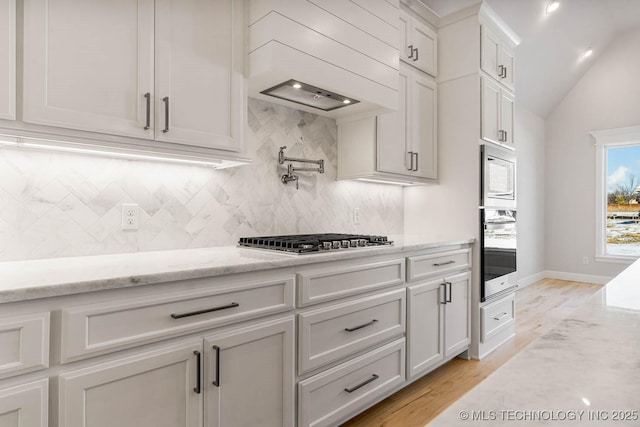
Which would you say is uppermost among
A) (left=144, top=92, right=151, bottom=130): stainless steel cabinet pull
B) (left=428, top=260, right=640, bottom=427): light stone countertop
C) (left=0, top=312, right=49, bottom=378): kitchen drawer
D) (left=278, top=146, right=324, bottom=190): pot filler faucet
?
(left=144, top=92, right=151, bottom=130): stainless steel cabinet pull

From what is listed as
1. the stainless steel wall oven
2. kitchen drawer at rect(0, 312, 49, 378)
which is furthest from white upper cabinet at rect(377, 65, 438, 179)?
kitchen drawer at rect(0, 312, 49, 378)

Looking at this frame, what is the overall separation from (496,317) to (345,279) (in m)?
1.93

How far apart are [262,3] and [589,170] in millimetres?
6153

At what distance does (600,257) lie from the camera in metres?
6.00

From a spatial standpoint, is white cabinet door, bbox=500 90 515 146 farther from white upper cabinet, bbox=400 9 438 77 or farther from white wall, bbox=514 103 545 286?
white wall, bbox=514 103 545 286

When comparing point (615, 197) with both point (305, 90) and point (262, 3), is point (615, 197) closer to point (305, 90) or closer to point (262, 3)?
point (305, 90)

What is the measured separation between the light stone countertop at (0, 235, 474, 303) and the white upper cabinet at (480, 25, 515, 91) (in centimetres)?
204

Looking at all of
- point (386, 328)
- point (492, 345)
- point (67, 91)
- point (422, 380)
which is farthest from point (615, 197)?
point (67, 91)

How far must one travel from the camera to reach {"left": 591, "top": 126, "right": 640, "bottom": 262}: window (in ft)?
19.2

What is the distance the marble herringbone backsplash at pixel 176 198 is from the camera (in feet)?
5.31

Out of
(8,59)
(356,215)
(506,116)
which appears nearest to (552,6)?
(506,116)

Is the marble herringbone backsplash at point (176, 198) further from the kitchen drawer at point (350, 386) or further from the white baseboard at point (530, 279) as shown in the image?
the white baseboard at point (530, 279)

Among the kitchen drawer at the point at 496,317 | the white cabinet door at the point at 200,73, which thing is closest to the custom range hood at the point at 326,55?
the white cabinet door at the point at 200,73

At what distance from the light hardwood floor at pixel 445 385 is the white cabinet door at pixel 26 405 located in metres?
1.48
